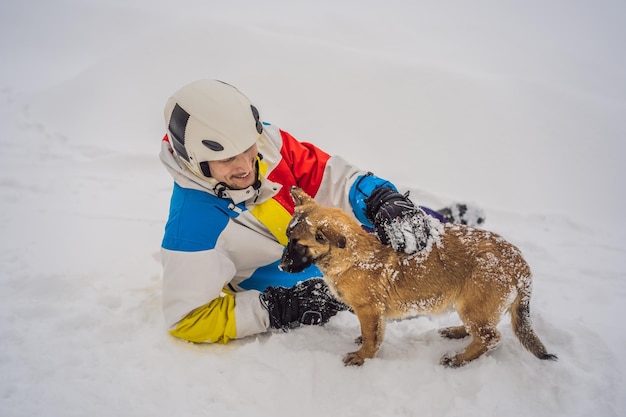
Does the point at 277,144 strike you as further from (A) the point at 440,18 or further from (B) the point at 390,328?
(A) the point at 440,18

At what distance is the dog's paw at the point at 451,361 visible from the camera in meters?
2.63

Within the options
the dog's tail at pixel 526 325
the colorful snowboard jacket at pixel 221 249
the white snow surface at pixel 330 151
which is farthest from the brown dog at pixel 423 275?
the colorful snowboard jacket at pixel 221 249

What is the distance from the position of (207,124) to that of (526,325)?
2433mm

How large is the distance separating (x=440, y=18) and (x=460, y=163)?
334 inches

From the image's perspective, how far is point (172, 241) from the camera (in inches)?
112

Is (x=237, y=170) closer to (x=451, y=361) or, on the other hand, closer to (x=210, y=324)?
(x=210, y=324)

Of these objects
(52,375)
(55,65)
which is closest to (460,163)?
(52,375)

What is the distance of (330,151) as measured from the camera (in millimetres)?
7449

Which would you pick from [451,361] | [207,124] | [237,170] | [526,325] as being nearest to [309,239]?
[237,170]

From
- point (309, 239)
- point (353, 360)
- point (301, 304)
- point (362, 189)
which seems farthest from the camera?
point (362, 189)

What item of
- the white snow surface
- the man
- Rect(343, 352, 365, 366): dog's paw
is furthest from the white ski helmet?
Rect(343, 352, 365, 366): dog's paw

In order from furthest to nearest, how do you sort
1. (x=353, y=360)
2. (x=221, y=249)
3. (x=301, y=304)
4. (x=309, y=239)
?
(x=301, y=304)
(x=221, y=249)
(x=353, y=360)
(x=309, y=239)

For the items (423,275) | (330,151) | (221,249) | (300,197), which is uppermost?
(300,197)

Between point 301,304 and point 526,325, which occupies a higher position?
point 526,325
